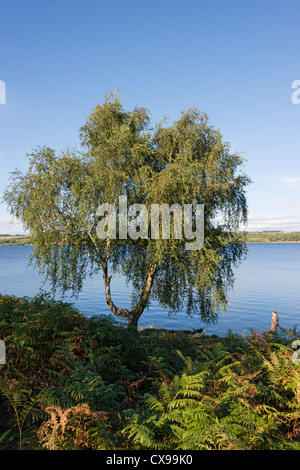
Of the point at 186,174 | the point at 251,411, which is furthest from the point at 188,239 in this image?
the point at 251,411

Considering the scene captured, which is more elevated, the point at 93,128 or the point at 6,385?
the point at 93,128

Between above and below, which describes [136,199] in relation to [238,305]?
above

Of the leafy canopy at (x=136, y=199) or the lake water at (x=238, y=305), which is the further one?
the lake water at (x=238, y=305)

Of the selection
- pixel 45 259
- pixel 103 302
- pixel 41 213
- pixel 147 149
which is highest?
pixel 147 149

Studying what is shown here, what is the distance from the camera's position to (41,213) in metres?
15.4

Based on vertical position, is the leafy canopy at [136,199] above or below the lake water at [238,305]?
above

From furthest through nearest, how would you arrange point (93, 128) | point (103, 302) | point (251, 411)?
1. point (103, 302)
2. point (93, 128)
3. point (251, 411)

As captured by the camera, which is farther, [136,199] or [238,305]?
→ [238,305]

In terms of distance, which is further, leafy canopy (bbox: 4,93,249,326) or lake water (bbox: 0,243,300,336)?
lake water (bbox: 0,243,300,336)

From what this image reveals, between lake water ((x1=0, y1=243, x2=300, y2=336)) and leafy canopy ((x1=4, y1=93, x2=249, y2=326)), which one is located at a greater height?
leafy canopy ((x1=4, y1=93, x2=249, y2=326))

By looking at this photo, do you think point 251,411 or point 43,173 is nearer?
point 251,411

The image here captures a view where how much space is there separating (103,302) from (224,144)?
27558mm
